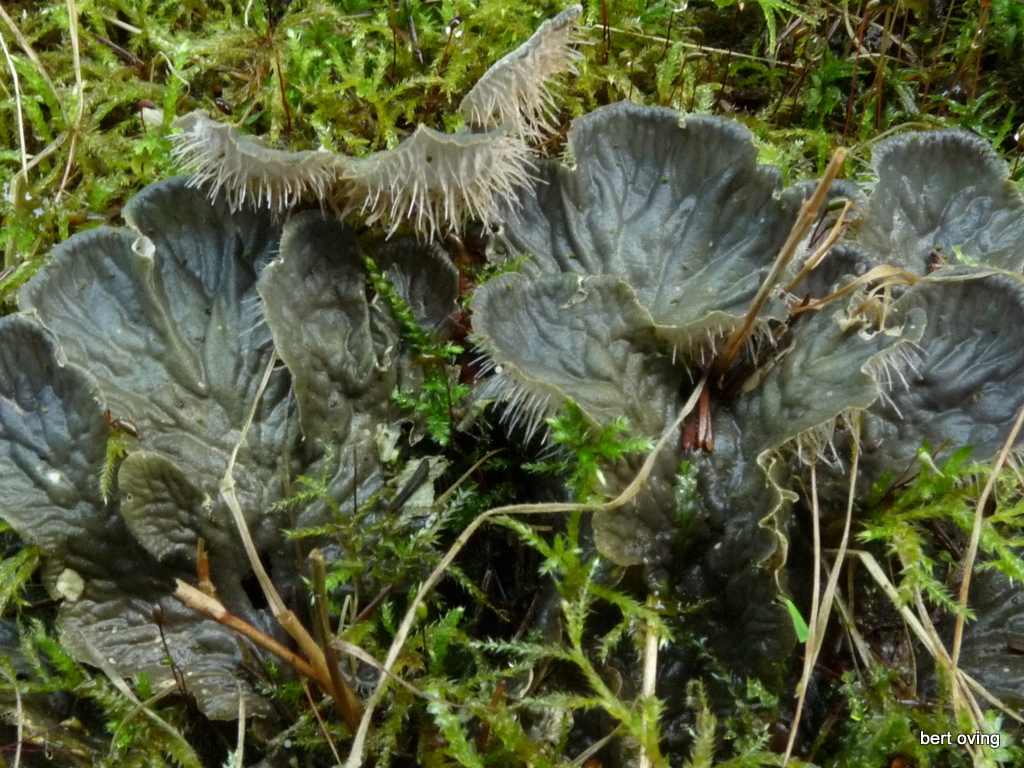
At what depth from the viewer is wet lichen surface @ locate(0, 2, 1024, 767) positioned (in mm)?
1664

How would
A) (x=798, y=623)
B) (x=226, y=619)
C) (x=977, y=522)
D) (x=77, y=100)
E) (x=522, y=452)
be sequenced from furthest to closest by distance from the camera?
(x=77, y=100)
(x=522, y=452)
(x=977, y=522)
(x=798, y=623)
(x=226, y=619)

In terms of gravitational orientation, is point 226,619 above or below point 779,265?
below

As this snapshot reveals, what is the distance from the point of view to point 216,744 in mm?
1796

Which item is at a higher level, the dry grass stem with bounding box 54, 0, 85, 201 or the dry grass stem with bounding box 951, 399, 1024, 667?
the dry grass stem with bounding box 54, 0, 85, 201

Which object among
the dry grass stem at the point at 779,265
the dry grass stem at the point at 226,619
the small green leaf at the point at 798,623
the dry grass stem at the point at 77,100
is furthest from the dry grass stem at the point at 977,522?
the dry grass stem at the point at 77,100

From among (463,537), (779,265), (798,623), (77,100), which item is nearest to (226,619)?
(463,537)

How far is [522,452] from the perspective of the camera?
76.9 inches

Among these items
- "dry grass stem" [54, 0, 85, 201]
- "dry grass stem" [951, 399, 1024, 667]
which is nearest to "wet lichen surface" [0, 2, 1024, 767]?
"dry grass stem" [951, 399, 1024, 667]

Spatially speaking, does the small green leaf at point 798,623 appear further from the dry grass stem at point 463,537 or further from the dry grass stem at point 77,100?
the dry grass stem at point 77,100

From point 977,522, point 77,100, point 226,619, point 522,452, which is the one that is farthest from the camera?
point 77,100

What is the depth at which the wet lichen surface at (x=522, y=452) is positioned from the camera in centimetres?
166

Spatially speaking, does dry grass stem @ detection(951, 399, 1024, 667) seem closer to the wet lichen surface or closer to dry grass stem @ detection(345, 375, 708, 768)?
the wet lichen surface

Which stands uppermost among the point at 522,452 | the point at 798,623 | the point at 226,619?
the point at 226,619

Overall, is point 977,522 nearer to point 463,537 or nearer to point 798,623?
point 798,623
